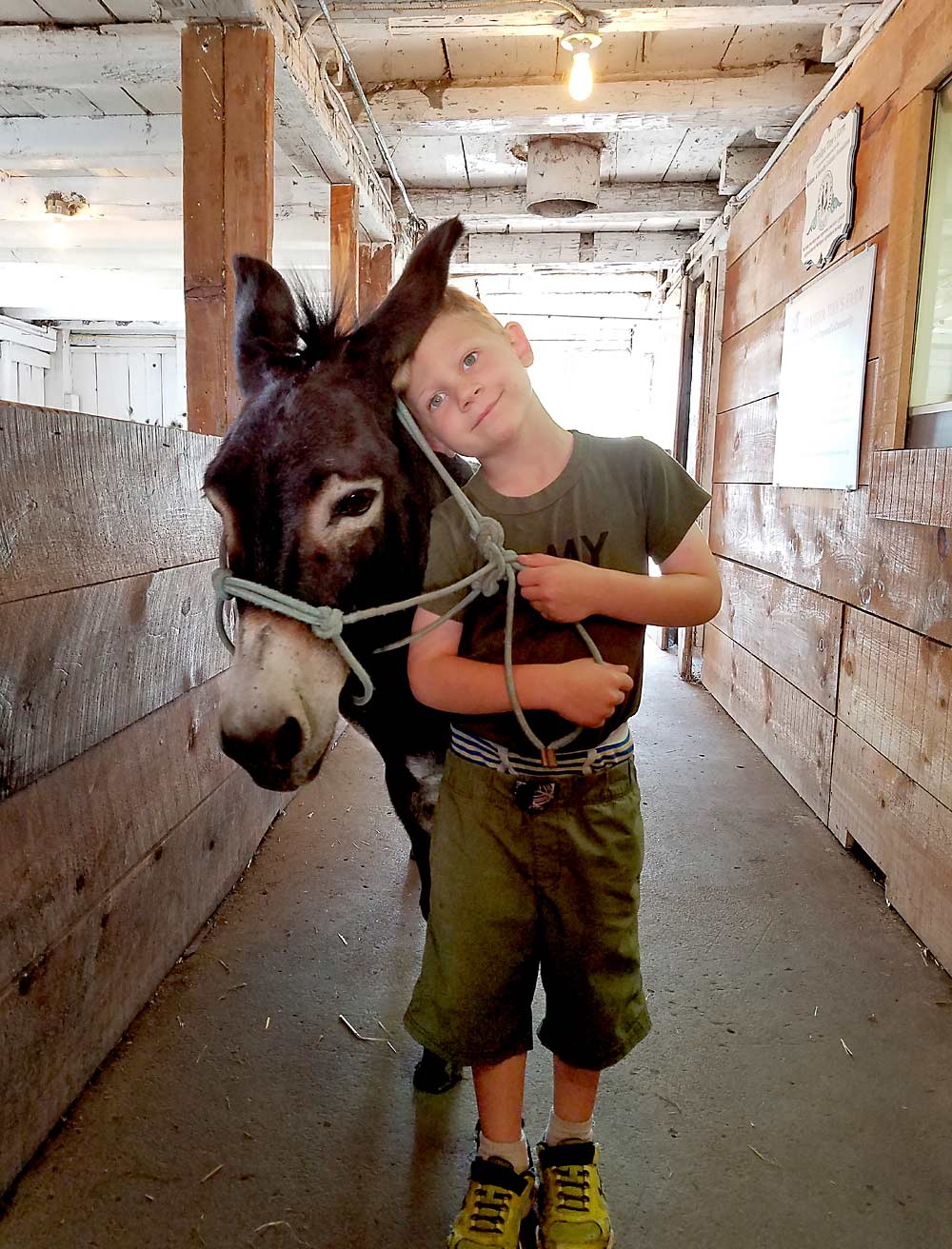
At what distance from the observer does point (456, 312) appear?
1052mm

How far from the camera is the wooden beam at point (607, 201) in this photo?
14.3 feet

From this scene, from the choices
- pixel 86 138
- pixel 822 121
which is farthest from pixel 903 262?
pixel 86 138

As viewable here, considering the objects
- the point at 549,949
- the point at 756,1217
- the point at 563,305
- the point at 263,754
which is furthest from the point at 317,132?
the point at 563,305

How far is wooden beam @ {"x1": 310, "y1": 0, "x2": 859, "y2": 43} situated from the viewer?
2.44 m

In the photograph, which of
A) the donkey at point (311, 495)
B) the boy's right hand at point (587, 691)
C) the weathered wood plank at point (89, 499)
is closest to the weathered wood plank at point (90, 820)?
the weathered wood plank at point (89, 499)

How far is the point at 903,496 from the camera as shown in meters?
2.05

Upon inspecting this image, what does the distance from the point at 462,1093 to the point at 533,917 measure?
0.61 metres

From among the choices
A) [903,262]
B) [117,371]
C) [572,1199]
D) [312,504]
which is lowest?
[572,1199]

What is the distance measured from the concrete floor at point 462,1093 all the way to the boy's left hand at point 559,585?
940 mm

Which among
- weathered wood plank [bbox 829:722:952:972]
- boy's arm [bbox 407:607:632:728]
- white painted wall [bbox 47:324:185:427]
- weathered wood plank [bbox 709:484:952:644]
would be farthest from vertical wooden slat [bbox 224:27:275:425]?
white painted wall [bbox 47:324:185:427]

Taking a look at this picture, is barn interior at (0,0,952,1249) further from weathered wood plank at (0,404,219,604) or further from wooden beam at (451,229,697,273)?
wooden beam at (451,229,697,273)

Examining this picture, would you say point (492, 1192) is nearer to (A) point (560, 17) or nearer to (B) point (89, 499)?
(B) point (89, 499)

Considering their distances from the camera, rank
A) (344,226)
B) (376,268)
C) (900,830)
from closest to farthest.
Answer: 1. (900,830)
2. (344,226)
3. (376,268)

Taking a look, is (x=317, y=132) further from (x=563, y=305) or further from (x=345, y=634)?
(x=563, y=305)
